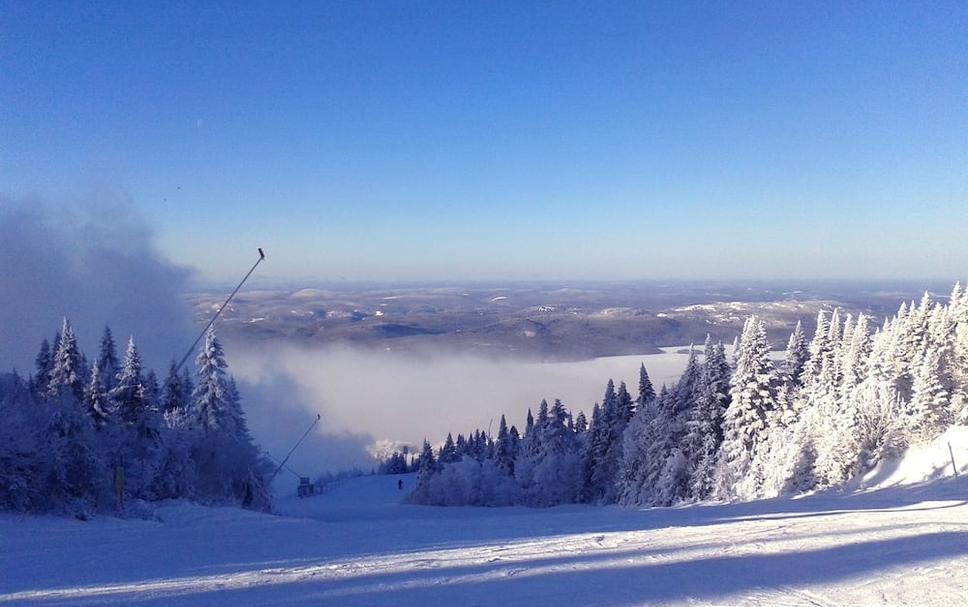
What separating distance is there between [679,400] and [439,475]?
2143cm

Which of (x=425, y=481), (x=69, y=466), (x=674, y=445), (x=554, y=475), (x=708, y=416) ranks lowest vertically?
(x=425, y=481)

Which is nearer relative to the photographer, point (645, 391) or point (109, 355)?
point (109, 355)

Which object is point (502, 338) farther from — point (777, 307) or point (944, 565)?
point (944, 565)

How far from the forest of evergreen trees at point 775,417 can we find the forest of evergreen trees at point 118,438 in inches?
Result: 804

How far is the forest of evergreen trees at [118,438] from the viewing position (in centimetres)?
1410

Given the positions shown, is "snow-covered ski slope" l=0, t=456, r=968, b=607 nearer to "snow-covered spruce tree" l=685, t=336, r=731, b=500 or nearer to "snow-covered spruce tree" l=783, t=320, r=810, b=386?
"snow-covered spruce tree" l=685, t=336, r=731, b=500

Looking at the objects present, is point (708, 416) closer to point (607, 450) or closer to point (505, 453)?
point (607, 450)

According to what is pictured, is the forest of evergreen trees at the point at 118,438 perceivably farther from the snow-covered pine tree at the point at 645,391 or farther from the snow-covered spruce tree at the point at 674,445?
the snow-covered pine tree at the point at 645,391

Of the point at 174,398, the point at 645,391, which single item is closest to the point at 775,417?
the point at 645,391

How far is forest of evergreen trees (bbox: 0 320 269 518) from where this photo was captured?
46.3ft

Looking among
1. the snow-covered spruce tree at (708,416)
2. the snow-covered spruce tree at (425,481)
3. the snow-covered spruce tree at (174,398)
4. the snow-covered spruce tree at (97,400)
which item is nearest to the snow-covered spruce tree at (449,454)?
the snow-covered spruce tree at (425,481)

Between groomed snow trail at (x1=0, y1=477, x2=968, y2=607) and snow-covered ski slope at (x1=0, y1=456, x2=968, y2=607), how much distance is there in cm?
2

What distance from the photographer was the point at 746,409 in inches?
1215

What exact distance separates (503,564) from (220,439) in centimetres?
2316
